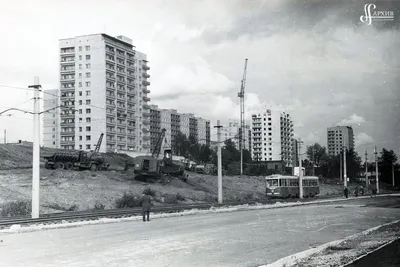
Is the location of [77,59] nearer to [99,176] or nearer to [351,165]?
[99,176]

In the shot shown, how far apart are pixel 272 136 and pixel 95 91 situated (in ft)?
231

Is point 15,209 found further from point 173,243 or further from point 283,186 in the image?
point 283,186

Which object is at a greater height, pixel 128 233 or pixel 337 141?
pixel 337 141

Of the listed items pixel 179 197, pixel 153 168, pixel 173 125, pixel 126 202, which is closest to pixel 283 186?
pixel 179 197

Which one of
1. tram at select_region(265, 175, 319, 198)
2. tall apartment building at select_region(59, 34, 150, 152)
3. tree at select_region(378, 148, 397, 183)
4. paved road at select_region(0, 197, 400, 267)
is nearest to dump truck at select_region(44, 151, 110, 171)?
tram at select_region(265, 175, 319, 198)

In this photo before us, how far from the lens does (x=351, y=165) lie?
11906 centimetres

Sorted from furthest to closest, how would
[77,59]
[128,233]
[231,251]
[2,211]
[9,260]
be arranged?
[77,59]
[2,211]
[128,233]
[231,251]
[9,260]

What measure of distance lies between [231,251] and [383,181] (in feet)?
357

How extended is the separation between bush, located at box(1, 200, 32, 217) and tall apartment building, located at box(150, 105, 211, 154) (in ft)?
337

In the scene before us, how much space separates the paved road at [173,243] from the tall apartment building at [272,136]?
11924 cm

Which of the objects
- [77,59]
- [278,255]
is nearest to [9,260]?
[278,255]

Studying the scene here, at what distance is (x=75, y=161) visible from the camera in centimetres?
5650

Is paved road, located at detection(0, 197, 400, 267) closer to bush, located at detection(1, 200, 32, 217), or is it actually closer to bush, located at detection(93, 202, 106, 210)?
bush, located at detection(1, 200, 32, 217)

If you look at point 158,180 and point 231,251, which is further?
point 158,180
